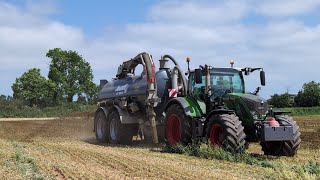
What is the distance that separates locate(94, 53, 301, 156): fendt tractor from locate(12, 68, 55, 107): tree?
52.0 meters

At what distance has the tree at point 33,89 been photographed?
221 feet

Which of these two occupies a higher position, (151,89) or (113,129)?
(151,89)

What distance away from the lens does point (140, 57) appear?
51.3ft

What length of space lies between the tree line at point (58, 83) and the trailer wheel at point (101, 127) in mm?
51048

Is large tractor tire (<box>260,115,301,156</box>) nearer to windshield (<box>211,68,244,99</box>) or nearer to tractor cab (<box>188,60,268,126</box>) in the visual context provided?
tractor cab (<box>188,60,268,126</box>)

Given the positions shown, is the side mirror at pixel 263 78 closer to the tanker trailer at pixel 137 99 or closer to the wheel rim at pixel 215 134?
the wheel rim at pixel 215 134

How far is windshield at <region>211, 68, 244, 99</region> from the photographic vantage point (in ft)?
39.9

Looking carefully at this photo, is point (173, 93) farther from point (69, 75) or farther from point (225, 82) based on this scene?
point (69, 75)

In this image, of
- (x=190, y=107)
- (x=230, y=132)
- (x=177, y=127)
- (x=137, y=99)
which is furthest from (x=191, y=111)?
(x=137, y=99)

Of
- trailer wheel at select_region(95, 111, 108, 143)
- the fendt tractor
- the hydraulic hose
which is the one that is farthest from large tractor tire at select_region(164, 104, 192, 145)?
trailer wheel at select_region(95, 111, 108, 143)

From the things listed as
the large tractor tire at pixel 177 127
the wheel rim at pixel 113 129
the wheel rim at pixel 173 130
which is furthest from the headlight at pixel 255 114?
the wheel rim at pixel 113 129

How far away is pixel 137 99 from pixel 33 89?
56.2m

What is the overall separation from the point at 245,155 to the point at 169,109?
355 cm

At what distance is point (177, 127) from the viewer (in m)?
12.9
